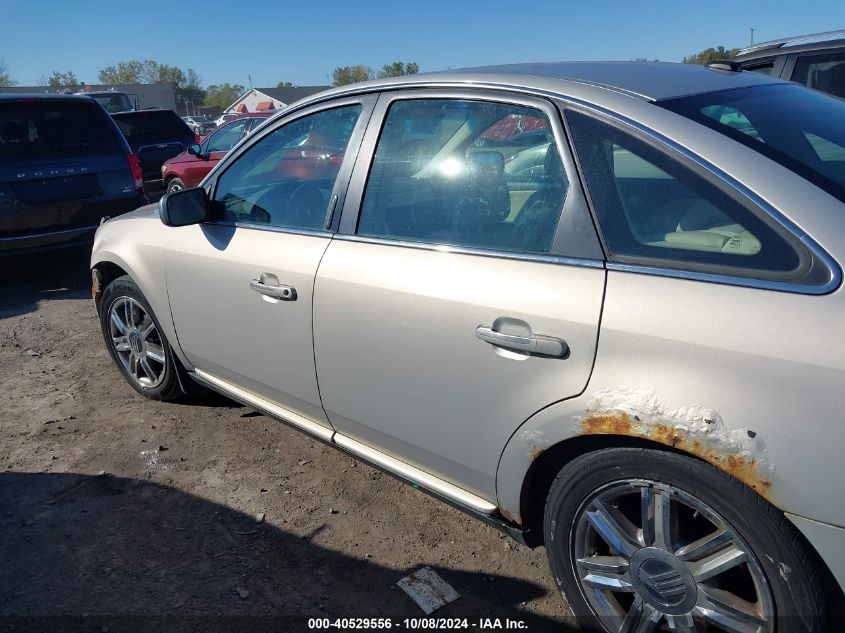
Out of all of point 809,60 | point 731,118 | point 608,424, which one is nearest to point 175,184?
point 809,60

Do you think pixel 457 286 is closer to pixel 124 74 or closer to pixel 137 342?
pixel 137 342

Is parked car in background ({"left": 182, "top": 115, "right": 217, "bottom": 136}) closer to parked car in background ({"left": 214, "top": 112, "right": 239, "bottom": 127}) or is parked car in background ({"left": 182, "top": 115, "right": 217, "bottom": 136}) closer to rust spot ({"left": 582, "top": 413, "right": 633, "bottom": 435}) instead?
parked car in background ({"left": 214, "top": 112, "right": 239, "bottom": 127})

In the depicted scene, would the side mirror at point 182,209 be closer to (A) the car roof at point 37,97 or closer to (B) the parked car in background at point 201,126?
(A) the car roof at point 37,97

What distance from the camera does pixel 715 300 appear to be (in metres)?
1.77

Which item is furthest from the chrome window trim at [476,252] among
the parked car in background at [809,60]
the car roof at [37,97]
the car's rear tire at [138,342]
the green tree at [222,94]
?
the green tree at [222,94]

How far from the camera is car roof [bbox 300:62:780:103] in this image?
222 cm

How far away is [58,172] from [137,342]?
11.2ft

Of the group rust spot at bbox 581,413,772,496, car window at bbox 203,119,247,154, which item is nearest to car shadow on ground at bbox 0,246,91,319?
car window at bbox 203,119,247,154

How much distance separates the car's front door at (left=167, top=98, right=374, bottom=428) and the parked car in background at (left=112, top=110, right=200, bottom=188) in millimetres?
11141

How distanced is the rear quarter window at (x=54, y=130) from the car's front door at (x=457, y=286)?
5333mm

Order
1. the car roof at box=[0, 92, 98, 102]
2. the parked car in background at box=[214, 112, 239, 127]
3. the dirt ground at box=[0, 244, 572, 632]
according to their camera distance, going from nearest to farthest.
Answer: the dirt ground at box=[0, 244, 572, 632] < the car roof at box=[0, 92, 98, 102] < the parked car in background at box=[214, 112, 239, 127]

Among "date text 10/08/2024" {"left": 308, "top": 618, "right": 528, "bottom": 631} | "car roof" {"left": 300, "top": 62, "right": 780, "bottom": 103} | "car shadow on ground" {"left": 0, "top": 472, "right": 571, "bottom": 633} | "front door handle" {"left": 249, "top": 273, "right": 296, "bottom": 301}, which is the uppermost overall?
"car roof" {"left": 300, "top": 62, "right": 780, "bottom": 103}

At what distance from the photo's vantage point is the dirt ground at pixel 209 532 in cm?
255

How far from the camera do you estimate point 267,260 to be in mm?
2969
